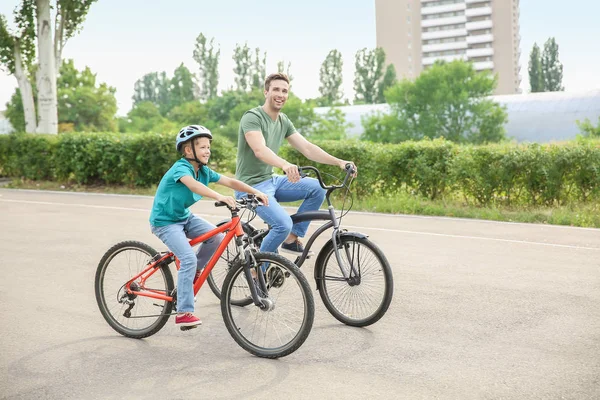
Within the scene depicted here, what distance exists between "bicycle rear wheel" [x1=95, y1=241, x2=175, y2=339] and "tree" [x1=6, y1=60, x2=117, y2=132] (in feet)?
221

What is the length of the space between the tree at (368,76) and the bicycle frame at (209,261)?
104626 mm

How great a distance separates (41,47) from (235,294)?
21.9 meters

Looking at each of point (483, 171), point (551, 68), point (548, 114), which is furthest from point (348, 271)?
point (551, 68)

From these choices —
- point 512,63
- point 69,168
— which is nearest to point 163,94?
point 512,63

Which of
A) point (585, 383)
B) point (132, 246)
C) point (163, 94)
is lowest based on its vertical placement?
point (585, 383)

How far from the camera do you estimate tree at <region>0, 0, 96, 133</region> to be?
25.0 metres

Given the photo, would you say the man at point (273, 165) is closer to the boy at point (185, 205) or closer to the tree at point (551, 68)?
the boy at point (185, 205)

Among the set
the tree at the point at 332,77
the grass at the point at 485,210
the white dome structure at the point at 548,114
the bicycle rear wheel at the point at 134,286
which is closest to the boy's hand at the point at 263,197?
the bicycle rear wheel at the point at 134,286

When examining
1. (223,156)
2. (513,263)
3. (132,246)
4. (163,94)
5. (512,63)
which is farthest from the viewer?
(512,63)

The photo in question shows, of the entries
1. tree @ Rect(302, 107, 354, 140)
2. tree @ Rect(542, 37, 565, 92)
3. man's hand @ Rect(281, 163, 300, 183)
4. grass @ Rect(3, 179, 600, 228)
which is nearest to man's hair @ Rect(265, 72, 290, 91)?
man's hand @ Rect(281, 163, 300, 183)

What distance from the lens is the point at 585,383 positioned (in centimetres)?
468

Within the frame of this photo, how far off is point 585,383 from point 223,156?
15.7m

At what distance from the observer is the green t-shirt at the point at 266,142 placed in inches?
250

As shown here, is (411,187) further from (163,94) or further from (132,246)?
(163,94)
